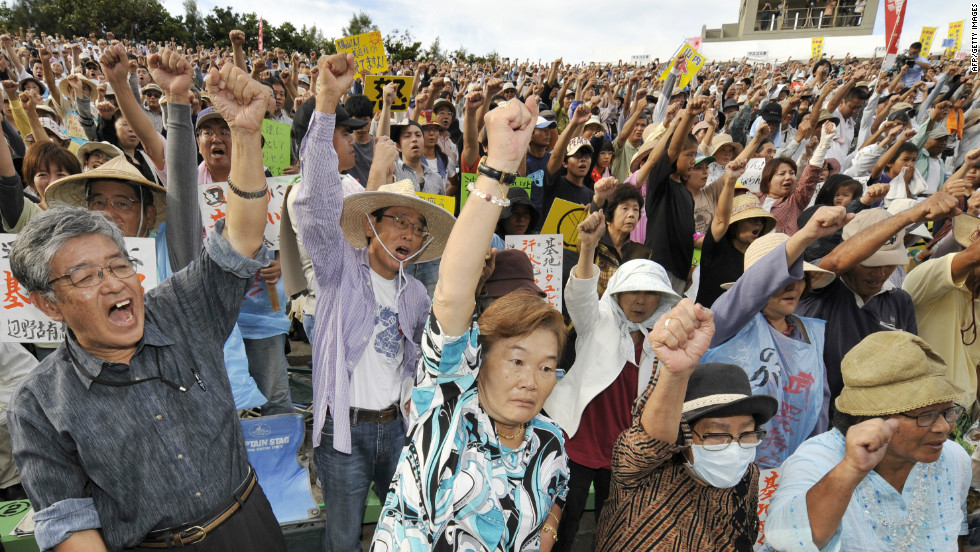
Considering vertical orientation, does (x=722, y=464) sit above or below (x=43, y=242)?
below

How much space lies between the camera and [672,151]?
157 inches

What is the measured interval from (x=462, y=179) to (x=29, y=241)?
10.7 ft

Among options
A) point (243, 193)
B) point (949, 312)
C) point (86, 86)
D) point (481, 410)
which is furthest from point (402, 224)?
point (86, 86)

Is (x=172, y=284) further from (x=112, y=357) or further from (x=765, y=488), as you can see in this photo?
(x=765, y=488)

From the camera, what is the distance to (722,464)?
6.01 ft

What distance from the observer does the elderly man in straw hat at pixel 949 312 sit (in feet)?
10.5

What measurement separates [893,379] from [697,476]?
820 mm

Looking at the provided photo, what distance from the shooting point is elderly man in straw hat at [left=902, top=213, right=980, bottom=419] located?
319 centimetres

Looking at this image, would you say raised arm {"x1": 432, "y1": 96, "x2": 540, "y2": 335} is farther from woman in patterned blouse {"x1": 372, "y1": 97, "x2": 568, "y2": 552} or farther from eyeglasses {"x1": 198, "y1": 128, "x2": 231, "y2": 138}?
eyeglasses {"x1": 198, "y1": 128, "x2": 231, "y2": 138}

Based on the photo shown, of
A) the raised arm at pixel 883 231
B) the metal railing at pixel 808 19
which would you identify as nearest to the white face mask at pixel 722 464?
the raised arm at pixel 883 231

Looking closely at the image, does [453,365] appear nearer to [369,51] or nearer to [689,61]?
[369,51]

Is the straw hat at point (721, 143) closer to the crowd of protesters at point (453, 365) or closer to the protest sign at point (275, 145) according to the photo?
the crowd of protesters at point (453, 365)

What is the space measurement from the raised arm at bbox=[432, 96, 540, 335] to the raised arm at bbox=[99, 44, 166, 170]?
1.82 metres

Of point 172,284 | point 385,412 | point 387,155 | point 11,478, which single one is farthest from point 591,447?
point 11,478
